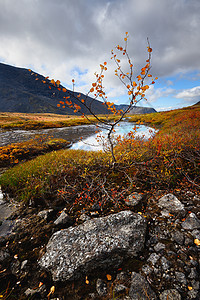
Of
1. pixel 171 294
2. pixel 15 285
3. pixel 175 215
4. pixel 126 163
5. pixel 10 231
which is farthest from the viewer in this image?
pixel 126 163

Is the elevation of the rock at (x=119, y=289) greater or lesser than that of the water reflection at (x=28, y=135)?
greater

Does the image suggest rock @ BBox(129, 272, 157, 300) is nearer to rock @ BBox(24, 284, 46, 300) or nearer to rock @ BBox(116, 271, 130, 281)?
rock @ BBox(116, 271, 130, 281)

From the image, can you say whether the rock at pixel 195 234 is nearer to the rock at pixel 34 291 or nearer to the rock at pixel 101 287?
the rock at pixel 101 287

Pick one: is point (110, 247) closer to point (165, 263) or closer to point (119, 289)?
point (119, 289)

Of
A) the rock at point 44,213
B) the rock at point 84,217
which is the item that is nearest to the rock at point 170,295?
the rock at point 84,217

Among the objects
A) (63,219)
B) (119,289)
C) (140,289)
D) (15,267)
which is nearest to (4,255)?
(15,267)

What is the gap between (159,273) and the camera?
259 cm

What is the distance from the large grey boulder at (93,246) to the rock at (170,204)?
103 cm

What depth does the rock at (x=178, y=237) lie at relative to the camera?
308cm

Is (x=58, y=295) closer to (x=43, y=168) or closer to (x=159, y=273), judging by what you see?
(x=159, y=273)

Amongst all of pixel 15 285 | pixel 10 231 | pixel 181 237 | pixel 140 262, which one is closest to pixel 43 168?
pixel 10 231

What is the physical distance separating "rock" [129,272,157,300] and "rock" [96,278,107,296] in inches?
20.2

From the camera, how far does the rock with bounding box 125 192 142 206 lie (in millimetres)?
4625

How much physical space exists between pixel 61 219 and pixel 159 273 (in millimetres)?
3046
